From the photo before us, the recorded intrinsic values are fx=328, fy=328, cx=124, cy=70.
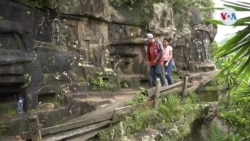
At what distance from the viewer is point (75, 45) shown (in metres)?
8.27

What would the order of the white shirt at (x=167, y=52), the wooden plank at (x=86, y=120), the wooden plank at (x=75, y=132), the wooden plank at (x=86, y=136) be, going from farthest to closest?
the white shirt at (x=167, y=52) < the wooden plank at (x=86, y=136) < the wooden plank at (x=75, y=132) < the wooden plank at (x=86, y=120)

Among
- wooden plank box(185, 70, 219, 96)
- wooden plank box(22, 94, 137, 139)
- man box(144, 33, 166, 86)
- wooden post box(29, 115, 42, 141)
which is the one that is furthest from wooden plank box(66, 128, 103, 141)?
wooden plank box(185, 70, 219, 96)

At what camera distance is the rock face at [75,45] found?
5.64 m

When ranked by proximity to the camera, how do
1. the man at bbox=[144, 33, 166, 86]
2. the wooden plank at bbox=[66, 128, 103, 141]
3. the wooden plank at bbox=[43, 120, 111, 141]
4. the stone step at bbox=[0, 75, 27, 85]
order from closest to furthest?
the wooden plank at bbox=[43, 120, 111, 141] < the wooden plank at bbox=[66, 128, 103, 141] < the stone step at bbox=[0, 75, 27, 85] < the man at bbox=[144, 33, 166, 86]

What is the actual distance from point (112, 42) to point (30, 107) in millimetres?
4196

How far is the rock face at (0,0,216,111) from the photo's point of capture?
5645mm

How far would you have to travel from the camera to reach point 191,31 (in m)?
13.7

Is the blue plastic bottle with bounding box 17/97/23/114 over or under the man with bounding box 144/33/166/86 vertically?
under

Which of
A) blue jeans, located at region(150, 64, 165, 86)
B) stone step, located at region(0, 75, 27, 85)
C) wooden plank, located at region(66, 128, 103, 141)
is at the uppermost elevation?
stone step, located at region(0, 75, 27, 85)

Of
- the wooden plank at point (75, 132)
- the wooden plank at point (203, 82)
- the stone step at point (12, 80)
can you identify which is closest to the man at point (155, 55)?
the wooden plank at point (203, 82)

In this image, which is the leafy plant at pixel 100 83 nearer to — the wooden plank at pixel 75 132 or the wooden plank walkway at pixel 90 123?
the wooden plank walkway at pixel 90 123

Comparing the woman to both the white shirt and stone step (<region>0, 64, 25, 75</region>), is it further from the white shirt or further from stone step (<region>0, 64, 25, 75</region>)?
stone step (<region>0, 64, 25, 75</region>)

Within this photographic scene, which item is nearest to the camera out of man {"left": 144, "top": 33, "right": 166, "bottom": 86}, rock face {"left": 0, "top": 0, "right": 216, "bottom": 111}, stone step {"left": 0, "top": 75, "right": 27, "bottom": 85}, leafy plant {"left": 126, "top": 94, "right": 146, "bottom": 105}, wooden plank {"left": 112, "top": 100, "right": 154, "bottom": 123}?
stone step {"left": 0, "top": 75, "right": 27, "bottom": 85}

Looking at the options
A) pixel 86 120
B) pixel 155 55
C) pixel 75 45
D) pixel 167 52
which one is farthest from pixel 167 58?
pixel 86 120
